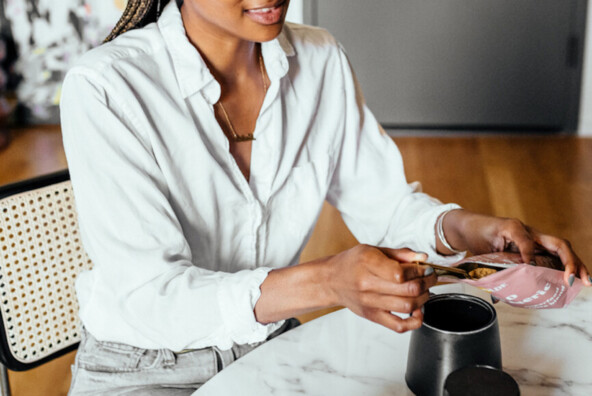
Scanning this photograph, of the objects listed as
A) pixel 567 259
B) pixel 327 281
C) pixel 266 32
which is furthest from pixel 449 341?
pixel 266 32

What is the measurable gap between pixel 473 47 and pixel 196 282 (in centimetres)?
293

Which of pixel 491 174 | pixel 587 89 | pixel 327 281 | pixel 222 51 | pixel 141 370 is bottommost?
pixel 491 174

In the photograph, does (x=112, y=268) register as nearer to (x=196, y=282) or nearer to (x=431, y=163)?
(x=196, y=282)

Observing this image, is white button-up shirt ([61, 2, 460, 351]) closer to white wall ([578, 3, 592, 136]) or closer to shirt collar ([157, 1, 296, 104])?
shirt collar ([157, 1, 296, 104])

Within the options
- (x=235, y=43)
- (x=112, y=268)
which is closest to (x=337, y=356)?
(x=112, y=268)

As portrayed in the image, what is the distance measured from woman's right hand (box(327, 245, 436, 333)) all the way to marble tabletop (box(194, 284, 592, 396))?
8 cm

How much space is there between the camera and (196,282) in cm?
87

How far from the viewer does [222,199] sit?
105 centimetres

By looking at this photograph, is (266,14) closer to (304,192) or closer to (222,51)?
(222,51)

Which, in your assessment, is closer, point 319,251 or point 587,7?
point 319,251

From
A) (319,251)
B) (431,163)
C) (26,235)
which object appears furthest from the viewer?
(431,163)

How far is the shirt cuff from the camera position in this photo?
0.83 m

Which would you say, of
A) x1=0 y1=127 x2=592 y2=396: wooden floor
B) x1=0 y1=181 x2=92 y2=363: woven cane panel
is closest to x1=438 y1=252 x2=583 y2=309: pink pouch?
x1=0 y1=181 x2=92 y2=363: woven cane panel

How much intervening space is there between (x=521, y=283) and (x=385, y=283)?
15cm
